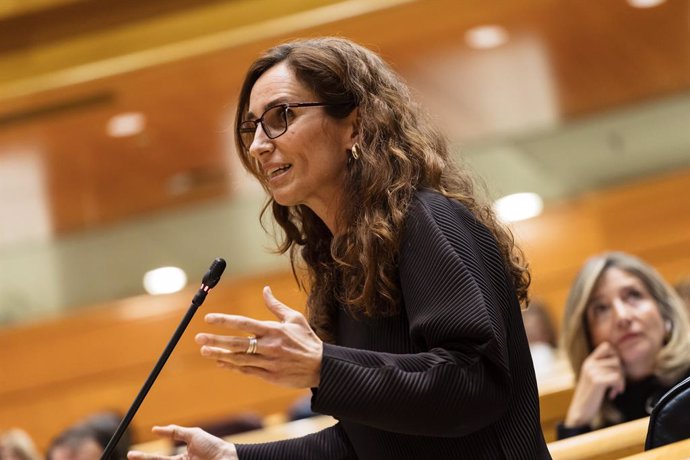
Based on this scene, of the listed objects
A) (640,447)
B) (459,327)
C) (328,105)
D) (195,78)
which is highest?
(195,78)

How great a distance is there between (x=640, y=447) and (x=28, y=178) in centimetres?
407

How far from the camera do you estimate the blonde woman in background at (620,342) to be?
1.88 m

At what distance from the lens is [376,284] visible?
3.54ft

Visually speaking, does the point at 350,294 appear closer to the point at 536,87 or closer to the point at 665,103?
the point at 536,87

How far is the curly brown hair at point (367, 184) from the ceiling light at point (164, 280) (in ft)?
14.6

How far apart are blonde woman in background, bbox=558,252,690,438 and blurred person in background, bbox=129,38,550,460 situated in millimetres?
754

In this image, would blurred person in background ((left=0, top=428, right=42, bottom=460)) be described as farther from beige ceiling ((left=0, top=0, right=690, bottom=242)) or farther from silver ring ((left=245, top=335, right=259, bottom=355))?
silver ring ((left=245, top=335, right=259, bottom=355))

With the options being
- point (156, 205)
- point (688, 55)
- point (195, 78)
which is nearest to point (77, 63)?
point (195, 78)

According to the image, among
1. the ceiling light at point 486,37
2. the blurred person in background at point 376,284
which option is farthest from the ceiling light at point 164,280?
the blurred person in background at point 376,284

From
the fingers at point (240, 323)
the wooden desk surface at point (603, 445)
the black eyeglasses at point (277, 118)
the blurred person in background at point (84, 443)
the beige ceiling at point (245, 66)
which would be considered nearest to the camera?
the fingers at point (240, 323)

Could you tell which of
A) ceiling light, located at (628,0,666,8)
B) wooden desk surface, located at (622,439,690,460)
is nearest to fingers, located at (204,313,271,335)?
wooden desk surface, located at (622,439,690,460)

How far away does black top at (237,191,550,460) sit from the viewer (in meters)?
0.95

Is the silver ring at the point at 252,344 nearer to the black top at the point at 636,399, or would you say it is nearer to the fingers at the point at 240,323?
the fingers at the point at 240,323

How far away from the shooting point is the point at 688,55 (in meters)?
4.70
